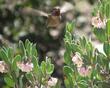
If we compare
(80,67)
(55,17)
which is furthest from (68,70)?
(55,17)

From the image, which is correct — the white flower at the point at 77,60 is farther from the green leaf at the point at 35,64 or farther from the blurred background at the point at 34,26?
the blurred background at the point at 34,26

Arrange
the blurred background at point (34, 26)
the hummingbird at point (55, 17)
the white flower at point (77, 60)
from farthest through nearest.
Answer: the blurred background at point (34, 26) < the hummingbird at point (55, 17) < the white flower at point (77, 60)

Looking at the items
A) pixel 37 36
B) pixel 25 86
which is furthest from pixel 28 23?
pixel 25 86

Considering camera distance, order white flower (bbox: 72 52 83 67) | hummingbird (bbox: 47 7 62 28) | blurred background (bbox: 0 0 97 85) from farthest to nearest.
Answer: blurred background (bbox: 0 0 97 85) → hummingbird (bbox: 47 7 62 28) → white flower (bbox: 72 52 83 67)

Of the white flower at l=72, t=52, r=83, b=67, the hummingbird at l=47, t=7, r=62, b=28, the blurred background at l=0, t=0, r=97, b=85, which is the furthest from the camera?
the blurred background at l=0, t=0, r=97, b=85

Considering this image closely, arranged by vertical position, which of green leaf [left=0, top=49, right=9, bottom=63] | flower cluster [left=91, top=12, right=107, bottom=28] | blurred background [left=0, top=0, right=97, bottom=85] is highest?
flower cluster [left=91, top=12, right=107, bottom=28]

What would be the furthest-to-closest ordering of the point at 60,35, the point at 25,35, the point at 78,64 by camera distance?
the point at 60,35 → the point at 25,35 → the point at 78,64

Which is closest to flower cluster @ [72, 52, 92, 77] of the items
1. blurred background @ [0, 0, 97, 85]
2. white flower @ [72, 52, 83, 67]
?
white flower @ [72, 52, 83, 67]

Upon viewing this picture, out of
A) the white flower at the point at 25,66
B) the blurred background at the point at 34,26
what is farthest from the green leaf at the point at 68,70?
the blurred background at the point at 34,26

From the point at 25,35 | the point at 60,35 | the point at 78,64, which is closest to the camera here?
the point at 78,64

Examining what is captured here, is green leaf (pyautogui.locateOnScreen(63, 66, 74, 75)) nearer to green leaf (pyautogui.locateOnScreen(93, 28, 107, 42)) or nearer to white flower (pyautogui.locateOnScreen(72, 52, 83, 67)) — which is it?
white flower (pyautogui.locateOnScreen(72, 52, 83, 67))

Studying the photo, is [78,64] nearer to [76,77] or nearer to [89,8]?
[76,77]
